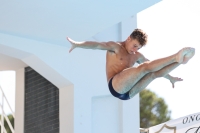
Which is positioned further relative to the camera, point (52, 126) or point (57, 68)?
point (52, 126)

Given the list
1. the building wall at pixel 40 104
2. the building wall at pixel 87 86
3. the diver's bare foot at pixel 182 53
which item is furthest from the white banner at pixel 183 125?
the diver's bare foot at pixel 182 53

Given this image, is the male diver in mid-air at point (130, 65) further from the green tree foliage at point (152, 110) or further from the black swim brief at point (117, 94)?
the green tree foliage at point (152, 110)

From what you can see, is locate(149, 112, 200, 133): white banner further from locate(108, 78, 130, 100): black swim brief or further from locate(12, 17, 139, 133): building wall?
locate(108, 78, 130, 100): black swim brief

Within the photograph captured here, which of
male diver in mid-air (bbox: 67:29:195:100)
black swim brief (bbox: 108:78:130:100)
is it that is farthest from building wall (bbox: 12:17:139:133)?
black swim brief (bbox: 108:78:130:100)

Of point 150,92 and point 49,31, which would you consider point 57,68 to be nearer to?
point 49,31

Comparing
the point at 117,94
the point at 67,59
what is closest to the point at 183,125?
the point at 67,59

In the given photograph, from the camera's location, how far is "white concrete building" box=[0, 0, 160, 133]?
8.48m

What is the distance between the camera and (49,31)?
355 inches

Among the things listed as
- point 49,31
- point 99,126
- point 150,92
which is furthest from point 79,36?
point 150,92

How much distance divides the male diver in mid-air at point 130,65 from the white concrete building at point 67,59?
4.37 feet

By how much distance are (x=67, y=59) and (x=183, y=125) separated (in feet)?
7.20

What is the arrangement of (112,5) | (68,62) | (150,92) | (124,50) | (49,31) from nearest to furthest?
(124,50)
(112,5)
(49,31)
(68,62)
(150,92)

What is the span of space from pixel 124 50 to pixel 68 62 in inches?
97.8

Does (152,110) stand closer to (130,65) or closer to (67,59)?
(67,59)
